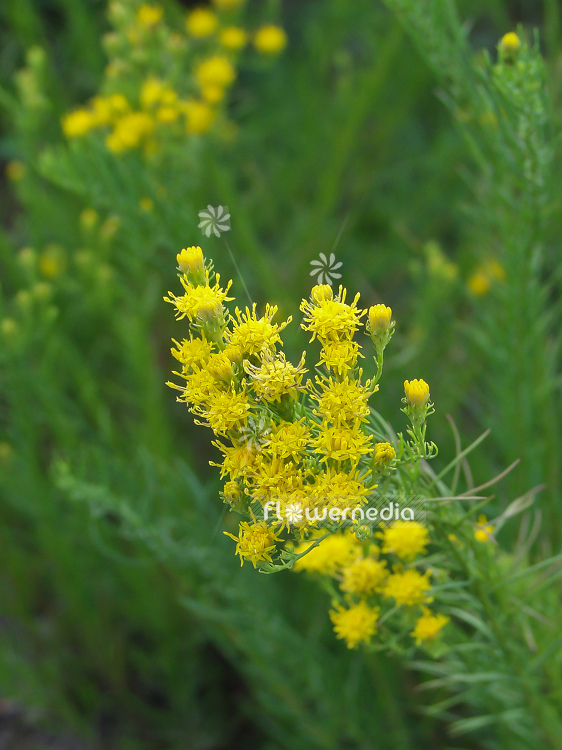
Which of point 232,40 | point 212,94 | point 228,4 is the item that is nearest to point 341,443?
point 212,94

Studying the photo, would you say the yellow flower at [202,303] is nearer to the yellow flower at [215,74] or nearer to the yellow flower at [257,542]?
the yellow flower at [257,542]

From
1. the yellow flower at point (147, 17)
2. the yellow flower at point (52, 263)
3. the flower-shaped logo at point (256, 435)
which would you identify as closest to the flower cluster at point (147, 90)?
the yellow flower at point (147, 17)

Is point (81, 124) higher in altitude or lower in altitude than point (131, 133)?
higher

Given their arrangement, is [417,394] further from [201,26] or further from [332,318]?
[201,26]

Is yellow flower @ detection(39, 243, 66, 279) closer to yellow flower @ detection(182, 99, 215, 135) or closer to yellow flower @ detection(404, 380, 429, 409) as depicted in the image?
yellow flower @ detection(182, 99, 215, 135)

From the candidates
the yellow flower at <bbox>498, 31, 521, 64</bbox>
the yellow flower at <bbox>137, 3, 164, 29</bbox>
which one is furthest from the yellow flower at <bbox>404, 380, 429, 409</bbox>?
the yellow flower at <bbox>137, 3, 164, 29</bbox>

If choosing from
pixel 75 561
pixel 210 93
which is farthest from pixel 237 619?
pixel 210 93
